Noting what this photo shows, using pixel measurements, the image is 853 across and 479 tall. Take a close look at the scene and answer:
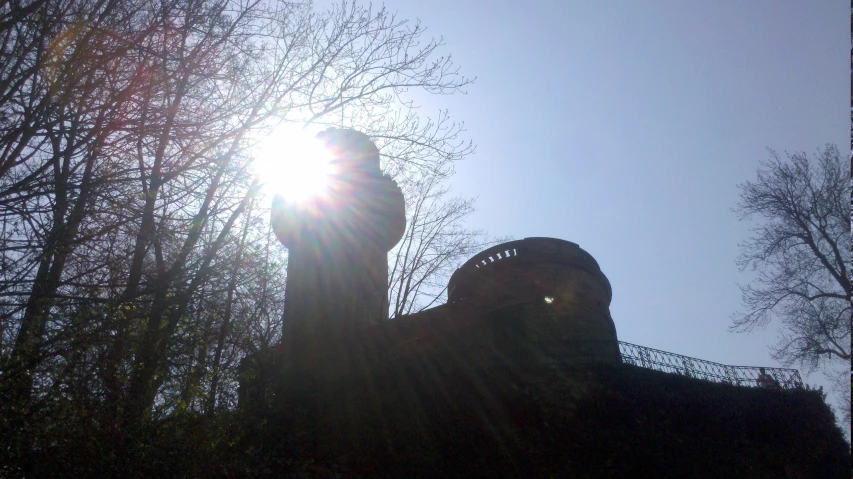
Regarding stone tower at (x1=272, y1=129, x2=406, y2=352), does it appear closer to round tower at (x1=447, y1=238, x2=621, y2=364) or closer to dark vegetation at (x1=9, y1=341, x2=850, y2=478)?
dark vegetation at (x1=9, y1=341, x2=850, y2=478)

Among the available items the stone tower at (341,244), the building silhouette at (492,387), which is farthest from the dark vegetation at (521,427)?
the stone tower at (341,244)

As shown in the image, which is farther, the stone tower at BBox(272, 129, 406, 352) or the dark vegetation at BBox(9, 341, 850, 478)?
the stone tower at BBox(272, 129, 406, 352)

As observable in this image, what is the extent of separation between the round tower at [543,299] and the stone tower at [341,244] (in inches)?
123

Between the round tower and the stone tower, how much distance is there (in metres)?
3.13

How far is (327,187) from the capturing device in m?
17.2

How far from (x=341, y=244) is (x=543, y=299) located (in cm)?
596

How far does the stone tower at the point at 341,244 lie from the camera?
53.4 feet

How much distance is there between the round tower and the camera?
43.5 ft

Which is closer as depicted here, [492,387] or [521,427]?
[521,427]

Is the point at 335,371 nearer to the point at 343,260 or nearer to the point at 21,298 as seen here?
the point at 343,260

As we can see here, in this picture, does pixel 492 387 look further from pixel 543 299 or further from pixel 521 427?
pixel 543 299

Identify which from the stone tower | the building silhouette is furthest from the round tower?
the stone tower

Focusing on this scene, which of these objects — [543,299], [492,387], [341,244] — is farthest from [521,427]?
[341,244]

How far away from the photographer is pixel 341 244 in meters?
17.1
